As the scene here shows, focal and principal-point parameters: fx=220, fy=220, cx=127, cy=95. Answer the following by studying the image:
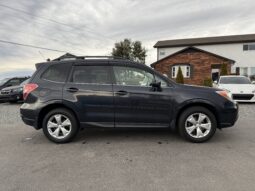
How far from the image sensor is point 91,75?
5.06 meters

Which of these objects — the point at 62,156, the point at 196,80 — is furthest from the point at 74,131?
the point at 196,80

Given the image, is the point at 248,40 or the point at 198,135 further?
the point at 248,40

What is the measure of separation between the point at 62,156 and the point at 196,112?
296cm

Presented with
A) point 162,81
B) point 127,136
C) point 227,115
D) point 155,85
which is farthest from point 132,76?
point 227,115

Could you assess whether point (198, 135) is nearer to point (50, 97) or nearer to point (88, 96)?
point (88, 96)

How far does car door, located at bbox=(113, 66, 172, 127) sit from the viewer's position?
192 inches

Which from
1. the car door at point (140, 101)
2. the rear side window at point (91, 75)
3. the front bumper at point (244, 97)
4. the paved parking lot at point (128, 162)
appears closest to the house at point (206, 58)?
the front bumper at point (244, 97)

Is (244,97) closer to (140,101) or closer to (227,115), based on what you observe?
(227,115)

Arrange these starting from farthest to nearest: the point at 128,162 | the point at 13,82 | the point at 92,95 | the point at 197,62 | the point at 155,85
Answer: the point at 197,62
the point at 13,82
the point at 92,95
the point at 155,85
the point at 128,162

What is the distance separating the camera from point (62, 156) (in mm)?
4238

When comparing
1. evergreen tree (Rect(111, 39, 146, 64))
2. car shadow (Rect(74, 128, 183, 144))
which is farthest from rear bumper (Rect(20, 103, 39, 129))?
evergreen tree (Rect(111, 39, 146, 64))

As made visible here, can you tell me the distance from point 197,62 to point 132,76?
21817 millimetres

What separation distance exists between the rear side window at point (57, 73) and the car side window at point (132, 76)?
1.14m

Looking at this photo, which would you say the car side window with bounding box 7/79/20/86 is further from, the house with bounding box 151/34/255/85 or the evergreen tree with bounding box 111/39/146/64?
the evergreen tree with bounding box 111/39/146/64
